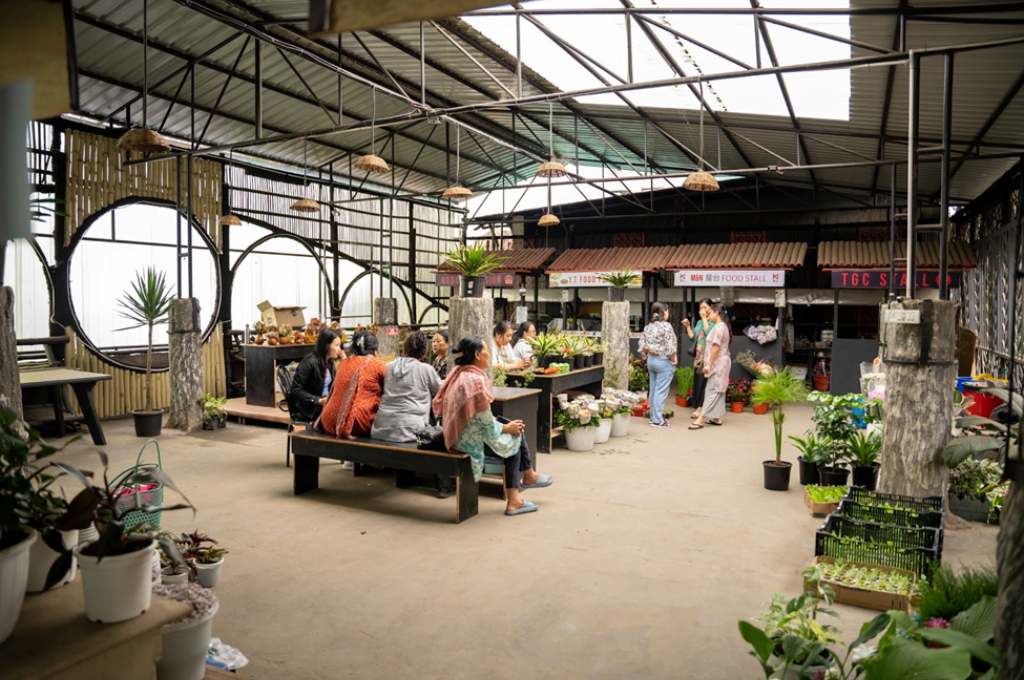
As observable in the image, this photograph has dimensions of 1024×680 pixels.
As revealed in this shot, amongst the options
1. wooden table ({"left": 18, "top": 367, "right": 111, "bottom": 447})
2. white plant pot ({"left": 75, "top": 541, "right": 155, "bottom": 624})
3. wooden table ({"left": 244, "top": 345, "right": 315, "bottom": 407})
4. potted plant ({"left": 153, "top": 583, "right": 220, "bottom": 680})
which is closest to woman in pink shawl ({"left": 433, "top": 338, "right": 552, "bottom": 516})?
potted plant ({"left": 153, "top": 583, "right": 220, "bottom": 680})

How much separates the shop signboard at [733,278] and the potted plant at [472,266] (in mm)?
7966

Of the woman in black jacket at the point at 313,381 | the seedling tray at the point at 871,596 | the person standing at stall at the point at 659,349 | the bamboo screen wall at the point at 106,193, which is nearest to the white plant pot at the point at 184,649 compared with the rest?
the seedling tray at the point at 871,596

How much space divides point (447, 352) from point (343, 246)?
9.14 meters

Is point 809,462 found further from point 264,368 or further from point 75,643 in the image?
point 264,368

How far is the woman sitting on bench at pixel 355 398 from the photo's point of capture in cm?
552


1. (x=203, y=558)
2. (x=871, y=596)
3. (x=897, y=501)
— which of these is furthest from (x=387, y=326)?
(x=871, y=596)

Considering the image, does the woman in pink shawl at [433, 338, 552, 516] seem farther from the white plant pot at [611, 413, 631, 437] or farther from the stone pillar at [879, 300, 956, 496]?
the white plant pot at [611, 413, 631, 437]

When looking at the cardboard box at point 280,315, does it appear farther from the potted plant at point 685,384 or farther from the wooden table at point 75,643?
the wooden table at point 75,643

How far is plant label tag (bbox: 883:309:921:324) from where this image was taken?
461 cm

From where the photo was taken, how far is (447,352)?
24.3 feet

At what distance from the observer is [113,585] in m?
1.79

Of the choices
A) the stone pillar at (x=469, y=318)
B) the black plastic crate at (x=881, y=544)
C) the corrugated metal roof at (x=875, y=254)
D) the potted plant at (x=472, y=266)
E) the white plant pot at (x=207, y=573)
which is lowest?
the white plant pot at (x=207, y=573)

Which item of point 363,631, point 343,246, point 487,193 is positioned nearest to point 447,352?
point 363,631

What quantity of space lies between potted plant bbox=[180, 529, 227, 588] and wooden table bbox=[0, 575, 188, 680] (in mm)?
1730
